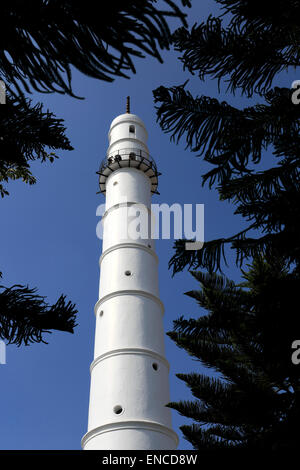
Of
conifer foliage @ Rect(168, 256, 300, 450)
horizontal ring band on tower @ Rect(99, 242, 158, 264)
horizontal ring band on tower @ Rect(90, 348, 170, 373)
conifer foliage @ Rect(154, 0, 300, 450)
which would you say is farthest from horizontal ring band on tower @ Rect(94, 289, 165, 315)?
conifer foliage @ Rect(154, 0, 300, 450)

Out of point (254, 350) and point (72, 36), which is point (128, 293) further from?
point (72, 36)

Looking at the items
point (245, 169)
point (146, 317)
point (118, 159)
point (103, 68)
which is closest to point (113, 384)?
point (146, 317)

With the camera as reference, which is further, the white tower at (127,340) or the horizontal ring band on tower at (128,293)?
the horizontal ring band on tower at (128,293)

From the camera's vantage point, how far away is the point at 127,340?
17750 mm

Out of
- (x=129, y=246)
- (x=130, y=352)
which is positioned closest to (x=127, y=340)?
(x=130, y=352)

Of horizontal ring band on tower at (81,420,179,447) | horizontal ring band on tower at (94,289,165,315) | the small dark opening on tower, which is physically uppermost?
horizontal ring band on tower at (94,289,165,315)

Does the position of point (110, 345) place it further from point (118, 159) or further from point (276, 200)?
point (276, 200)

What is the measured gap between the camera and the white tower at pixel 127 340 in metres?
15.7

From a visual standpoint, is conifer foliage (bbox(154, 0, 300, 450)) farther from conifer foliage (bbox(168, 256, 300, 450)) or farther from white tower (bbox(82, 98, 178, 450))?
white tower (bbox(82, 98, 178, 450))

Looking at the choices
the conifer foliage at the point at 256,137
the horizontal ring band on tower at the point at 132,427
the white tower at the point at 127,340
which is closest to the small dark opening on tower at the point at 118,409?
the white tower at the point at 127,340

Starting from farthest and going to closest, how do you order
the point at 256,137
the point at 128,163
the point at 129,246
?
1. the point at 128,163
2. the point at 129,246
3. the point at 256,137

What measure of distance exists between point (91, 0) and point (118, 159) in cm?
2351

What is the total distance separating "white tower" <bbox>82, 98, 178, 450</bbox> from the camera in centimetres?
1568

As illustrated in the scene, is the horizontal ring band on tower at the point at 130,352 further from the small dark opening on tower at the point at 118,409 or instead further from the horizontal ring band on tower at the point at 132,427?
the horizontal ring band on tower at the point at 132,427
